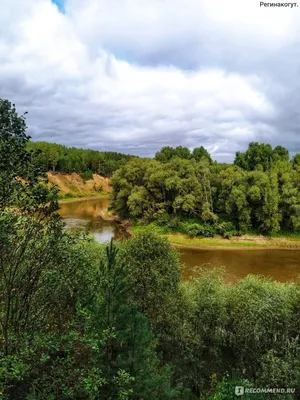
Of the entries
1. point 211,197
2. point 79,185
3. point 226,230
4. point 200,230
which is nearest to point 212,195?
point 211,197

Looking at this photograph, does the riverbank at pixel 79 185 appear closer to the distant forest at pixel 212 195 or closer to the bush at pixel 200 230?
the distant forest at pixel 212 195

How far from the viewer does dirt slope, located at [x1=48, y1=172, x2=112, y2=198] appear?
412 ft

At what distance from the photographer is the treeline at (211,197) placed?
63.0 meters

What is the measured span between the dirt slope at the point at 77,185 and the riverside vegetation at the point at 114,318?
103 meters

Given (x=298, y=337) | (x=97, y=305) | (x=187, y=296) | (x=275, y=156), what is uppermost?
(x=275, y=156)

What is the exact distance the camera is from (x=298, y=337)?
20.1m

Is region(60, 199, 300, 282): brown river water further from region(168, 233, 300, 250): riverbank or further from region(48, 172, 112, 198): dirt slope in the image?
region(48, 172, 112, 198): dirt slope

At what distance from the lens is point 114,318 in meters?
13.2

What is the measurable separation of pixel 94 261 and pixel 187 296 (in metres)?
7.46

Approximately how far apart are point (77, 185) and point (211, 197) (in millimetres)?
78334

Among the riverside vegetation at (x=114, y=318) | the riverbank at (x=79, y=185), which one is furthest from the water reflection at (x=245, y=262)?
the riverbank at (x=79, y=185)

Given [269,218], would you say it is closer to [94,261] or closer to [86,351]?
[94,261]

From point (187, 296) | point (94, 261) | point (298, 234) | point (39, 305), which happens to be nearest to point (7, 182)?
point (39, 305)

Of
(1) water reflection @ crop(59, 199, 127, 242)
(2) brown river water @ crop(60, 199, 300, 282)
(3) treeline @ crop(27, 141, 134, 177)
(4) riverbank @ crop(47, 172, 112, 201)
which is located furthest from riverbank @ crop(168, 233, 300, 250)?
(3) treeline @ crop(27, 141, 134, 177)
